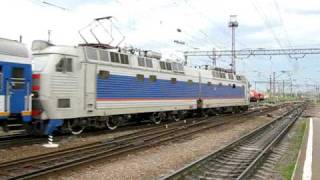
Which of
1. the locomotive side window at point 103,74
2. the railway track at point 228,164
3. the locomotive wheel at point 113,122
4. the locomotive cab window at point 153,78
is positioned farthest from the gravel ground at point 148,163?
the locomotive cab window at point 153,78

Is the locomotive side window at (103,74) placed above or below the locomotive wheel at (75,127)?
above

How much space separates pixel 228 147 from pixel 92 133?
6.50 meters

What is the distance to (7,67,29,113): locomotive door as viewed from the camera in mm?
15609

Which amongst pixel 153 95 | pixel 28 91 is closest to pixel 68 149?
pixel 28 91

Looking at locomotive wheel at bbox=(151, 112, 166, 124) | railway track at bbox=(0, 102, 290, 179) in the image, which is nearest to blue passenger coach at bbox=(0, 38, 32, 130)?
railway track at bbox=(0, 102, 290, 179)

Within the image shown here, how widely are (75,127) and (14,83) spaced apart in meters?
4.62

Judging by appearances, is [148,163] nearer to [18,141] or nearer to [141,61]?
[18,141]

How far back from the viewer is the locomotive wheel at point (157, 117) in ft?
86.4

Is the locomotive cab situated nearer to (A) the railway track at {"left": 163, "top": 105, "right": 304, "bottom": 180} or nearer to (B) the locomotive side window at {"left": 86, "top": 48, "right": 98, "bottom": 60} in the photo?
(B) the locomotive side window at {"left": 86, "top": 48, "right": 98, "bottom": 60}

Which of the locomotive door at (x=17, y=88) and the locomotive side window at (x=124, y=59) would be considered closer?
the locomotive door at (x=17, y=88)

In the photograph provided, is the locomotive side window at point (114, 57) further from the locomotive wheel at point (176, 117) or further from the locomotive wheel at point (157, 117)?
the locomotive wheel at point (176, 117)

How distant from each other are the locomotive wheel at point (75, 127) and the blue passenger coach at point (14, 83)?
2.78 m

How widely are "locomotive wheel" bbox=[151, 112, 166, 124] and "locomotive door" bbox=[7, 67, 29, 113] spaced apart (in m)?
11.0

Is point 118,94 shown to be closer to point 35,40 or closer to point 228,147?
point 35,40
